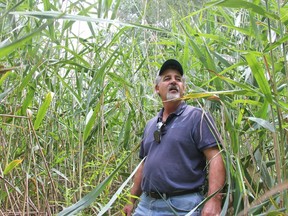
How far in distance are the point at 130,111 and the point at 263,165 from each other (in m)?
0.72

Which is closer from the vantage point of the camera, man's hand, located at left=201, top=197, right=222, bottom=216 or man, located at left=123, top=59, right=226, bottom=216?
man's hand, located at left=201, top=197, right=222, bottom=216

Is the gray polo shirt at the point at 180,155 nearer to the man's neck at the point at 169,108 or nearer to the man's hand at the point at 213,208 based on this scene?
the man's neck at the point at 169,108

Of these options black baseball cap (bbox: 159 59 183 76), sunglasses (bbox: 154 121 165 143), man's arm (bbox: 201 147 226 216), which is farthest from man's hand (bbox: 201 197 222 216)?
black baseball cap (bbox: 159 59 183 76)

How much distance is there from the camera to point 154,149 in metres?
1.54

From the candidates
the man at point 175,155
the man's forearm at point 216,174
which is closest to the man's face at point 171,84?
the man at point 175,155

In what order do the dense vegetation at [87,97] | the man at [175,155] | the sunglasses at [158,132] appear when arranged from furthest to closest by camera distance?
the sunglasses at [158,132]
the man at [175,155]
the dense vegetation at [87,97]

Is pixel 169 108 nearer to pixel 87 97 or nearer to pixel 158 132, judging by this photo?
pixel 158 132

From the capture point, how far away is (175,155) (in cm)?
147

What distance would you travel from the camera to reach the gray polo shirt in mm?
1427

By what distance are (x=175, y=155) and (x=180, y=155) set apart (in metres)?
0.02

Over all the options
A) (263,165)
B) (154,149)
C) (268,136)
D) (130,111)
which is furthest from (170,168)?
(263,165)

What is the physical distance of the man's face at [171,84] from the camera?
5.08 feet

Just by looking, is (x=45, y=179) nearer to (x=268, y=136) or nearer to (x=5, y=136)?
(x=5, y=136)

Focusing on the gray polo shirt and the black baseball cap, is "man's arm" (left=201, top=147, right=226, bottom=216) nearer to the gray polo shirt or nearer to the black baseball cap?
the gray polo shirt
